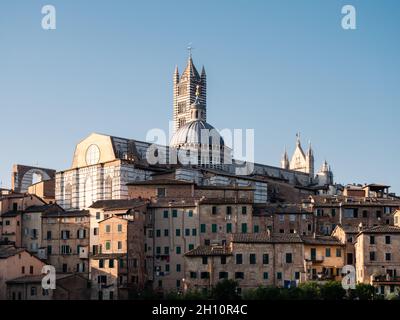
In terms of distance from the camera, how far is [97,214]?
245 feet

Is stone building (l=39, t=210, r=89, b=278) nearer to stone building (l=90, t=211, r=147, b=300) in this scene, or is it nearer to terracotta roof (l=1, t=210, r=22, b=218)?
terracotta roof (l=1, t=210, r=22, b=218)

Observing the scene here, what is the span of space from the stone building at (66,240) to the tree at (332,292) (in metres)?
19.2

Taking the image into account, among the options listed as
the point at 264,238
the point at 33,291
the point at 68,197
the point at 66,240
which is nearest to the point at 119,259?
the point at 33,291

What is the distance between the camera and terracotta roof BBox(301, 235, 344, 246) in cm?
6875

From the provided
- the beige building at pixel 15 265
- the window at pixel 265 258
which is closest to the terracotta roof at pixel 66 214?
the beige building at pixel 15 265

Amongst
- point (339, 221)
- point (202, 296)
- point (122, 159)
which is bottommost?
point (202, 296)

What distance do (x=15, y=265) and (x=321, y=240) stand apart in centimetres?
2097

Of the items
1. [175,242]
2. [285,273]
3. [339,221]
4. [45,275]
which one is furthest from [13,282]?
[339,221]

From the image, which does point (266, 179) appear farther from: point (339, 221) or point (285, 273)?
point (285, 273)

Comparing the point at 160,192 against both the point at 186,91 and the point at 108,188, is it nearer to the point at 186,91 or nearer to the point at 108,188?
the point at 108,188
